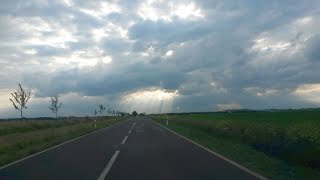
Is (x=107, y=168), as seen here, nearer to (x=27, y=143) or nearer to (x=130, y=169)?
(x=130, y=169)

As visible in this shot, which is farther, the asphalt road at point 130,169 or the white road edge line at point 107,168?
the asphalt road at point 130,169

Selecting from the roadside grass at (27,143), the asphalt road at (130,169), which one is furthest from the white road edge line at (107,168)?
the roadside grass at (27,143)

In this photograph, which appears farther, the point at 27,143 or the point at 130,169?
the point at 27,143

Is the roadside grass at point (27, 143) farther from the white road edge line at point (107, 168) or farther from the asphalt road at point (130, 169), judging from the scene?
the white road edge line at point (107, 168)

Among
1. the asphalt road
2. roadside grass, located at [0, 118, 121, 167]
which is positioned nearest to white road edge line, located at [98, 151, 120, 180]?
the asphalt road

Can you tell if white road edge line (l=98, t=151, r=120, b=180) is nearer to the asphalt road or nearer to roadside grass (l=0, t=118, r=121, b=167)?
the asphalt road

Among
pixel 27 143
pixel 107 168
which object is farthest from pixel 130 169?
pixel 27 143

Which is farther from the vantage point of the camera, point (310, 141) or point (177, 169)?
point (310, 141)

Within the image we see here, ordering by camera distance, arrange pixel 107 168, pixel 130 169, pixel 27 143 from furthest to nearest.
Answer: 1. pixel 27 143
2. pixel 107 168
3. pixel 130 169

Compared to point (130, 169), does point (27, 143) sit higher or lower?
higher

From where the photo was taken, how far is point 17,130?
60.3 meters

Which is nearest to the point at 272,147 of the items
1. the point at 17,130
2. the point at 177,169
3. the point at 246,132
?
the point at 246,132

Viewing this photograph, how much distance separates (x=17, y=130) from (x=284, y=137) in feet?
142

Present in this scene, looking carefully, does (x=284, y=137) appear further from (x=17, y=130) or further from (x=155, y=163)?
(x=17, y=130)
